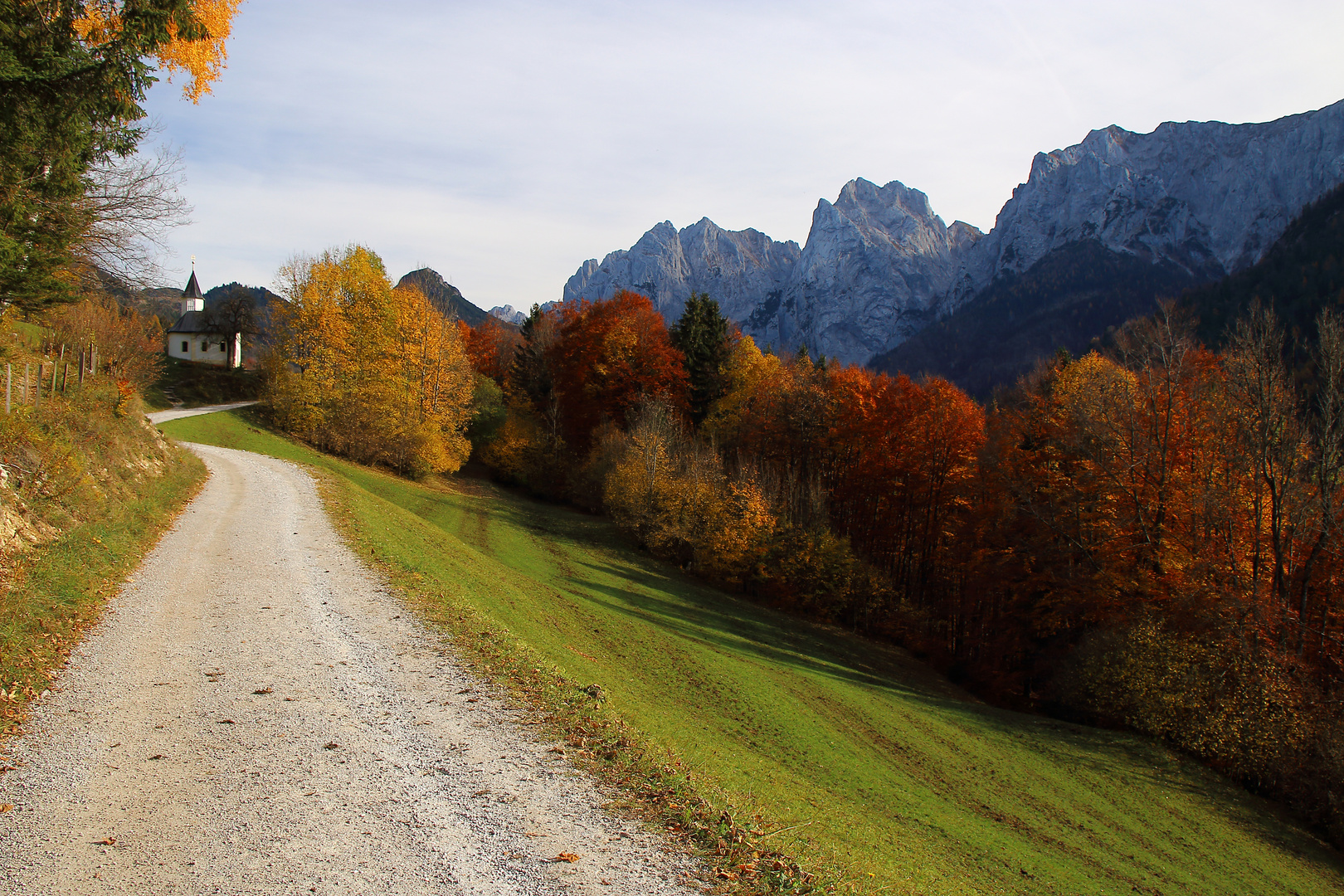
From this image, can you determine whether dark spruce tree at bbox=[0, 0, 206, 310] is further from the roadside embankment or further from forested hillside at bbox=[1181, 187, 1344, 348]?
forested hillside at bbox=[1181, 187, 1344, 348]

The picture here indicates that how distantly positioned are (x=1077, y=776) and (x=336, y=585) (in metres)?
22.5

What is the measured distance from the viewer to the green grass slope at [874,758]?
1173 centimetres

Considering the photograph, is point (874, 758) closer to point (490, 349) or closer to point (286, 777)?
point (286, 777)

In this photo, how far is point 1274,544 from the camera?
27.3m

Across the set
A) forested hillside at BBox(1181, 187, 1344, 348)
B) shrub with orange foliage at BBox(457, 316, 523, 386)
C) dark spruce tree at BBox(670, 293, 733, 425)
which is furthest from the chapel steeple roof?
forested hillside at BBox(1181, 187, 1344, 348)

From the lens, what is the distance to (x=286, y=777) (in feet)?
24.4

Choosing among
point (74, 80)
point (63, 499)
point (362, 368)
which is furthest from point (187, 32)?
point (362, 368)

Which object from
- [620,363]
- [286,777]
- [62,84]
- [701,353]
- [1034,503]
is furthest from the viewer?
[701,353]

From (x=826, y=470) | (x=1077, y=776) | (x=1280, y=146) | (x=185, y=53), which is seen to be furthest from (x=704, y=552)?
(x=1280, y=146)

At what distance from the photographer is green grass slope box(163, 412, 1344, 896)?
462 inches

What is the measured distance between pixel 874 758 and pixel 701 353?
138 feet

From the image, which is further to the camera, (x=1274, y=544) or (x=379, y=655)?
(x=1274, y=544)

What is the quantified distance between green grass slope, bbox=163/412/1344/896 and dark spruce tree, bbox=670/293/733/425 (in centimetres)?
2660

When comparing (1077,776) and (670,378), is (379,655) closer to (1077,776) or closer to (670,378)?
(1077,776)
